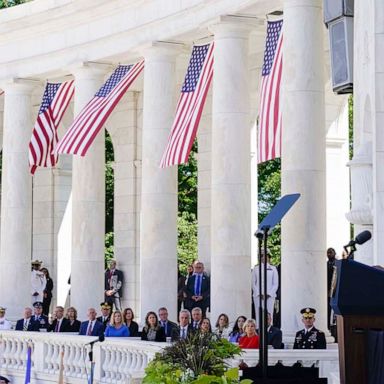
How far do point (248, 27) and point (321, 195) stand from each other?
11339 millimetres

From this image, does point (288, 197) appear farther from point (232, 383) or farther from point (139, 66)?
point (139, 66)

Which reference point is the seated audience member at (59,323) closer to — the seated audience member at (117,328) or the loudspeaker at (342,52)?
the seated audience member at (117,328)

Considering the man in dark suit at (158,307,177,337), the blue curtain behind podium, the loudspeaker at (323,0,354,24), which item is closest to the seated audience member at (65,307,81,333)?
the man in dark suit at (158,307,177,337)

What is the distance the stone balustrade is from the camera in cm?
4512

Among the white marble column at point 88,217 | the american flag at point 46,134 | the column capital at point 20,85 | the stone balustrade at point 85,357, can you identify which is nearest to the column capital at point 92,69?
the white marble column at point 88,217

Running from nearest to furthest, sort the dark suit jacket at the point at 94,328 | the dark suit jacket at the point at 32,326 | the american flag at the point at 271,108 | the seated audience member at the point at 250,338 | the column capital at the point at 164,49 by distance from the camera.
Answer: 1. the seated audience member at the point at 250,338
2. the american flag at the point at 271,108
3. the dark suit jacket at the point at 94,328
4. the dark suit jacket at the point at 32,326
5. the column capital at the point at 164,49

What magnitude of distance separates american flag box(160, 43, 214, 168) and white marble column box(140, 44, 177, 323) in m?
2.43

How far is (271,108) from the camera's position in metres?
57.9

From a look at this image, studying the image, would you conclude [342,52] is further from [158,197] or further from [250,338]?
[158,197]

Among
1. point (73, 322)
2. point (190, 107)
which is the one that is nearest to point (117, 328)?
point (73, 322)

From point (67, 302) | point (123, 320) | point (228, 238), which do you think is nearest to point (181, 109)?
point (228, 238)

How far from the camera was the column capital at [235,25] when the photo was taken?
62250 mm

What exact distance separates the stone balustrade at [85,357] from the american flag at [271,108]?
408 inches

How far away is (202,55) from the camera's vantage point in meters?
65.9
